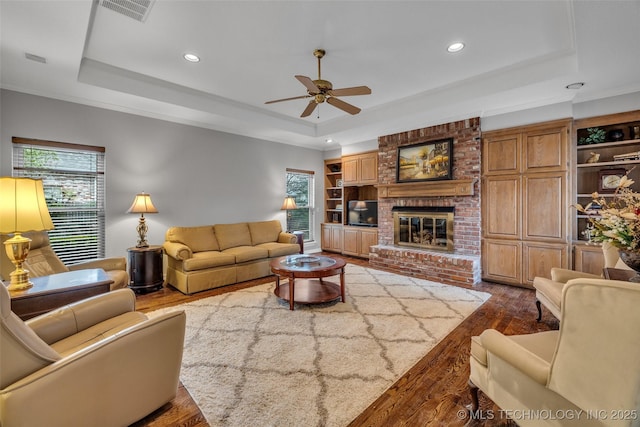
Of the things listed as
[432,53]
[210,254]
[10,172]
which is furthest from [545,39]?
[10,172]

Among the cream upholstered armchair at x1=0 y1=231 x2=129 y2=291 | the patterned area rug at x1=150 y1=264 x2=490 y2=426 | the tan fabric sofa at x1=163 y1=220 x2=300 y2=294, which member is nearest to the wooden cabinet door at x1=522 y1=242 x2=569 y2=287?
the patterned area rug at x1=150 y1=264 x2=490 y2=426

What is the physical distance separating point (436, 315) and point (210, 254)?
3290 mm

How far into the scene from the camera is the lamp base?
78.5 inches

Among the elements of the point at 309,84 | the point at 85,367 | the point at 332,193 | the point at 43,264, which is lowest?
the point at 85,367

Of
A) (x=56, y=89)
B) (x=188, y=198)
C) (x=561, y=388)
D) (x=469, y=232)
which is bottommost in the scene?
(x=561, y=388)

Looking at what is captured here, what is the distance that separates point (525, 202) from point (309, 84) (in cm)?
365

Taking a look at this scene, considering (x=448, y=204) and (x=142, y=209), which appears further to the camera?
(x=448, y=204)

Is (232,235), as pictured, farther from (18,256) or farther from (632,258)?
(632,258)

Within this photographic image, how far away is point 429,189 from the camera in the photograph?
5.11 meters

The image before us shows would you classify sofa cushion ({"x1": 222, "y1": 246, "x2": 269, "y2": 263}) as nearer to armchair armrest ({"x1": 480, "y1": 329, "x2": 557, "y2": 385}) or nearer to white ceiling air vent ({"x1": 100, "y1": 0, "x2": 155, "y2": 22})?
white ceiling air vent ({"x1": 100, "y1": 0, "x2": 155, "y2": 22})

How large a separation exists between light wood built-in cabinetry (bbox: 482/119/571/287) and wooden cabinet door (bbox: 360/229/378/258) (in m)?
2.18

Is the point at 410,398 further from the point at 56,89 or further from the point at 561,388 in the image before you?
the point at 56,89

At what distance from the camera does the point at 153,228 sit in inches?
181

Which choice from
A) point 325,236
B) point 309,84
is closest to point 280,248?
point 325,236
